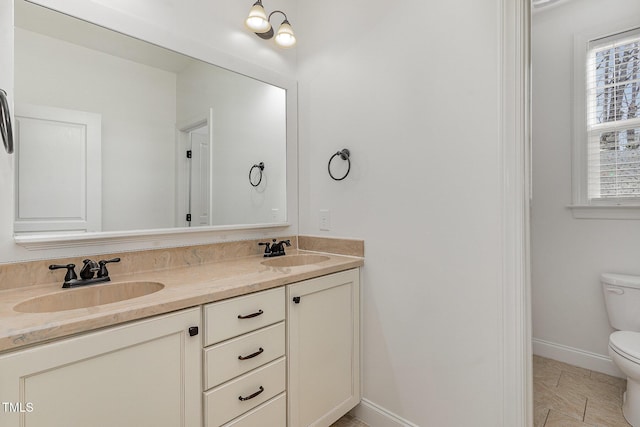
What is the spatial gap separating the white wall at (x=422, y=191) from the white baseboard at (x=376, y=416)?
0.8 inches

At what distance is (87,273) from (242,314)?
2.10 feet

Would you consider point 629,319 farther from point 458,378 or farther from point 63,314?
point 63,314

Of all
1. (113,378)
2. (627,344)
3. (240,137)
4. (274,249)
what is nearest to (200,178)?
(240,137)

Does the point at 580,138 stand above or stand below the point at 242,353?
above

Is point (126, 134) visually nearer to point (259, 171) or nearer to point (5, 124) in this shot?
point (5, 124)

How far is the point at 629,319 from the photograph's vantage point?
199 centimetres

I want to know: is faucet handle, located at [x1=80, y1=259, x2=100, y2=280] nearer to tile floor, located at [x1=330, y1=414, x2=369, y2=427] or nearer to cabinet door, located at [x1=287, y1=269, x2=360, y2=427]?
cabinet door, located at [x1=287, y1=269, x2=360, y2=427]

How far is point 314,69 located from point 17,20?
1.43 metres

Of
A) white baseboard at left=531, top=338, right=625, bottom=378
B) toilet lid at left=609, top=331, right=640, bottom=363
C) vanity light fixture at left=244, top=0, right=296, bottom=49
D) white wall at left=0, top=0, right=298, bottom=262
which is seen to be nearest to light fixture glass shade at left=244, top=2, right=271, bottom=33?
vanity light fixture at left=244, top=0, right=296, bottom=49

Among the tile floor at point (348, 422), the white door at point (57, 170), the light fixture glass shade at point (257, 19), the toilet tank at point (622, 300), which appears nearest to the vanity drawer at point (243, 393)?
the tile floor at point (348, 422)

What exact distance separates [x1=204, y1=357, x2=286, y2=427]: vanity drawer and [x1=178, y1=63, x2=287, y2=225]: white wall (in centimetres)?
86

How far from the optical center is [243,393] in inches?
47.9

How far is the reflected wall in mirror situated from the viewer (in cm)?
124

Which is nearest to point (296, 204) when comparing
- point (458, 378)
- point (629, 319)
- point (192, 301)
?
point (192, 301)
